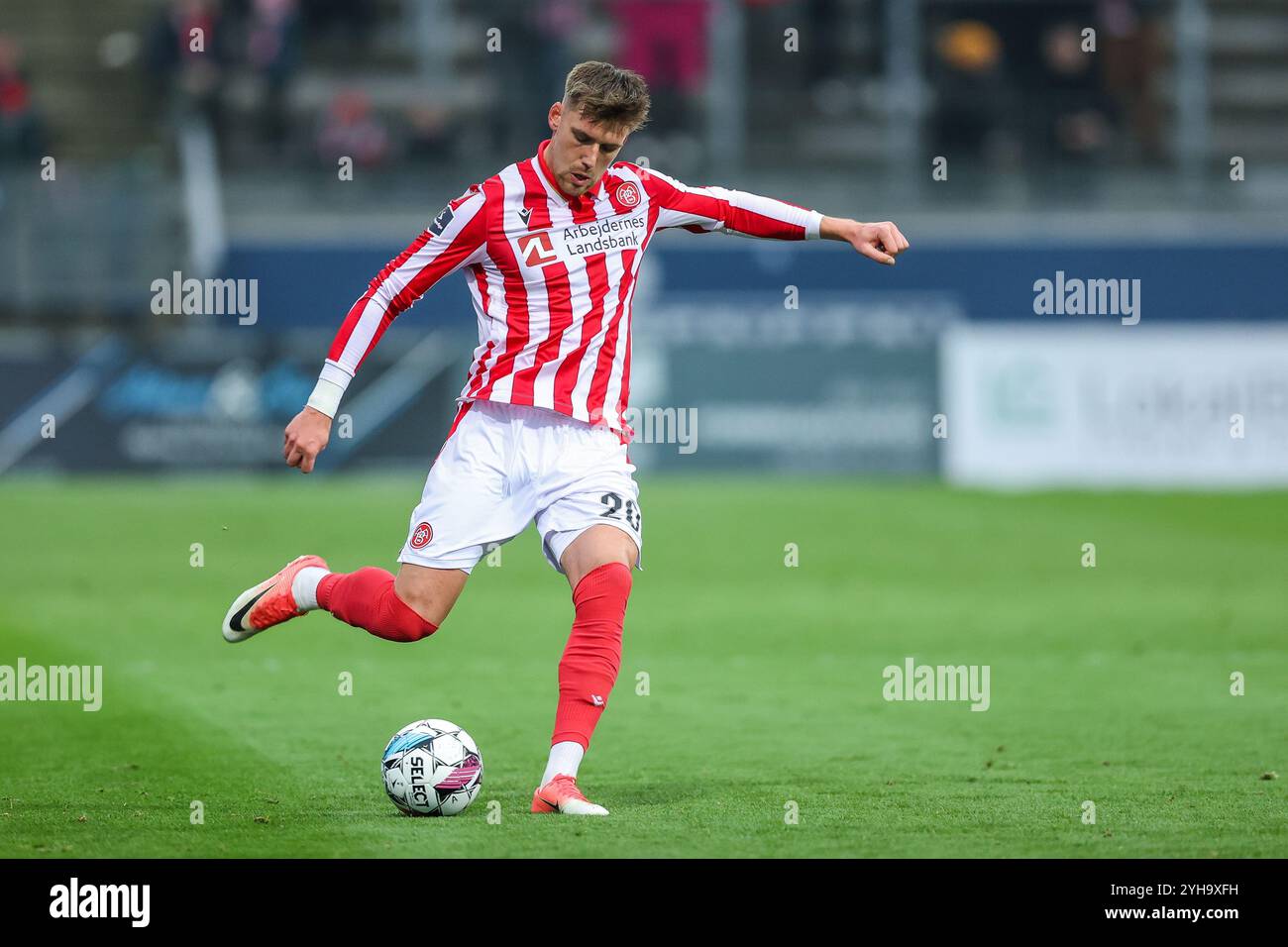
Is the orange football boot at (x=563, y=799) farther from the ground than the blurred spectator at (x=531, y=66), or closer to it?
closer to it

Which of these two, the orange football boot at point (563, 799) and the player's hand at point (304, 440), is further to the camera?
the player's hand at point (304, 440)

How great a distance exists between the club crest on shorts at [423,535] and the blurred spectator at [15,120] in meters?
16.7

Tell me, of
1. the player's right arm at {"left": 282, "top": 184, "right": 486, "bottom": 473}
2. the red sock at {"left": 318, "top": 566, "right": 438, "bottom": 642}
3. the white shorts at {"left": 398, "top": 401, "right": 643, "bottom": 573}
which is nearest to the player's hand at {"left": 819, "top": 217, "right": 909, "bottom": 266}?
the white shorts at {"left": 398, "top": 401, "right": 643, "bottom": 573}

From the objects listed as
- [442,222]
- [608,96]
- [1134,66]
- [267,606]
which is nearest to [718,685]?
[267,606]

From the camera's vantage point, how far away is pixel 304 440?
6.24 metres

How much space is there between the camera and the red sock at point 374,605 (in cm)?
662

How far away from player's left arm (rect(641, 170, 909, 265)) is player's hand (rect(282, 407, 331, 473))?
1.38 m

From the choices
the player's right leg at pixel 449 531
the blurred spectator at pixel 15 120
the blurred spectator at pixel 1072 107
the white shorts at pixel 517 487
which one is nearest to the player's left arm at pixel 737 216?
the white shorts at pixel 517 487

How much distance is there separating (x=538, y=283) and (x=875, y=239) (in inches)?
44.2

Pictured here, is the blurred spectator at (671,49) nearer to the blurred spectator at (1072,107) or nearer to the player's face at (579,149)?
the blurred spectator at (1072,107)

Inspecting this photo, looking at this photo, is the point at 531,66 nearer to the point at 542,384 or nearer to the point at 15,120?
the point at 15,120

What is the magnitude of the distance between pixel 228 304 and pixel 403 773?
53.6ft
